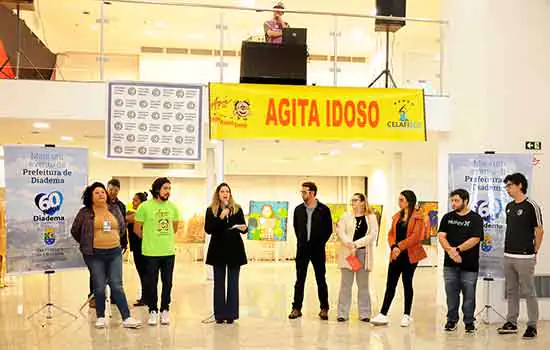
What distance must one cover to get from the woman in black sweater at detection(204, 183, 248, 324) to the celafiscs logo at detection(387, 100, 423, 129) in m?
2.23

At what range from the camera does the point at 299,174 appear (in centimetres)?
1388

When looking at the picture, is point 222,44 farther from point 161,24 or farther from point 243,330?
point 161,24

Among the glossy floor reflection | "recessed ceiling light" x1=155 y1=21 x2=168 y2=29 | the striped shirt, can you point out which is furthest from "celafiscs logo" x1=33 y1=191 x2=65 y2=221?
"recessed ceiling light" x1=155 y1=21 x2=168 y2=29

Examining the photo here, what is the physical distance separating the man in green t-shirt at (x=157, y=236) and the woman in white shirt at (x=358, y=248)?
1.73 metres

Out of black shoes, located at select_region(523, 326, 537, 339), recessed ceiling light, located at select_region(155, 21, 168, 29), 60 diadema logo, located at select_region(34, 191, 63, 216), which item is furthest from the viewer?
recessed ceiling light, located at select_region(155, 21, 168, 29)

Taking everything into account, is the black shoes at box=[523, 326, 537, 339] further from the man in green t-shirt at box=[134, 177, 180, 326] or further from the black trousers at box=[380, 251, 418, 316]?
the man in green t-shirt at box=[134, 177, 180, 326]

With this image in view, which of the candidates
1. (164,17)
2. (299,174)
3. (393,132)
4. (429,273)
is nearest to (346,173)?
(299,174)

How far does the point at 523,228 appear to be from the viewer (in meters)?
5.62

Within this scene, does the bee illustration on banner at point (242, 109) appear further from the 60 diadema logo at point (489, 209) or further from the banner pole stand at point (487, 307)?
the banner pole stand at point (487, 307)

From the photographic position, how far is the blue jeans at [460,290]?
575 centimetres

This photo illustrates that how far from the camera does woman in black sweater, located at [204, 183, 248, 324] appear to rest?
583 centimetres

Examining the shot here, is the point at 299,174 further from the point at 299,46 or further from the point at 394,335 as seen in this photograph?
the point at 394,335

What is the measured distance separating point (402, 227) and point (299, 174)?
808 cm

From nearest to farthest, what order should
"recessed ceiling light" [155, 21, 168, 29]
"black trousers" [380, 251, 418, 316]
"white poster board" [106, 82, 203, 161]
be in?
"black trousers" [380, 251, 418, 316] → "white poster board" [106, 82, 203, 161] → "recessed ceiling light" [155, 21, 168, 29]
